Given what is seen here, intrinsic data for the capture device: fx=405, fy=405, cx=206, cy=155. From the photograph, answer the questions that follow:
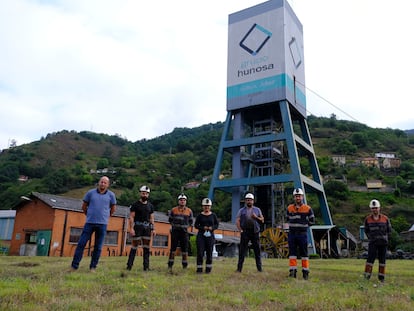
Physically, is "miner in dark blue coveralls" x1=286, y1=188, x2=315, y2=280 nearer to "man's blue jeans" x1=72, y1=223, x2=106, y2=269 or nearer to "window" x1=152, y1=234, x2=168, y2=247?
"man's blue jeans" x1=72, y1=223, x2=106, y2=269

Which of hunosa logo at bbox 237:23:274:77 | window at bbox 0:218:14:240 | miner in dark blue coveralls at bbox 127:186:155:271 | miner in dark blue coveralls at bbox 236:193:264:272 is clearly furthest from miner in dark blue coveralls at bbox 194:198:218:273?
window at bbox 0:218:14:240

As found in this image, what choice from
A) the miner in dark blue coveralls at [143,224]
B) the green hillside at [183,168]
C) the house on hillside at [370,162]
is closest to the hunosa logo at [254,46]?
the miner in dark blue coveralls at [143,224]

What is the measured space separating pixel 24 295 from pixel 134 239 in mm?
4096

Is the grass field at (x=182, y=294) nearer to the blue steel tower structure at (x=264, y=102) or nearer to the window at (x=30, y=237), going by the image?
the window at (x=30, y=237)

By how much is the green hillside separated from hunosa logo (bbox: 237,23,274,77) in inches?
1507

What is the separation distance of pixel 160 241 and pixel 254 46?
19.4 metres

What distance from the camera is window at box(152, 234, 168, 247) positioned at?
1371 inches

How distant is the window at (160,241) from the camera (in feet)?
114

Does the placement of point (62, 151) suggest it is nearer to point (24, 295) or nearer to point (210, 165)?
point (210, 165)

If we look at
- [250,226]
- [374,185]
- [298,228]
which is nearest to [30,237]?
[250,226]

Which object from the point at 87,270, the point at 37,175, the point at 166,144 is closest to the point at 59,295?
the point at 87,270

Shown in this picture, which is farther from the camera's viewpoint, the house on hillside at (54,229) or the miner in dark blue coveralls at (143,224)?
the house on hillside at (54,229)

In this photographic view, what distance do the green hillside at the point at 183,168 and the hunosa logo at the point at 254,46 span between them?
126 ft

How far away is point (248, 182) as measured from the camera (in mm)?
34438
